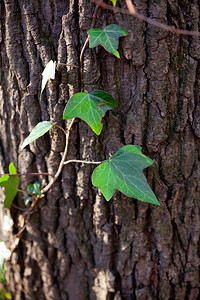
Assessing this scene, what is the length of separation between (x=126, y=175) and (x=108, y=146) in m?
0.20

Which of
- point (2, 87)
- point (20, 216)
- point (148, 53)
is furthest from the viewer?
point (20, 216)

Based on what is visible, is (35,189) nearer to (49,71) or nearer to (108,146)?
(108,146)

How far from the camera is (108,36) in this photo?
0.87m

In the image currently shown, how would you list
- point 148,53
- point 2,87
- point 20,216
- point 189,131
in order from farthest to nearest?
1. point 20,216
2. point 2,87
3. point 189,131
4. point 148,53

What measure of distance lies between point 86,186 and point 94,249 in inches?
13.0

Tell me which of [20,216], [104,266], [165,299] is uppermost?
[20,216]

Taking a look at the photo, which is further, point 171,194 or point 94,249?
point 94,249

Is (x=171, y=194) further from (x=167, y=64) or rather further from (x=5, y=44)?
(x=5, y=44)

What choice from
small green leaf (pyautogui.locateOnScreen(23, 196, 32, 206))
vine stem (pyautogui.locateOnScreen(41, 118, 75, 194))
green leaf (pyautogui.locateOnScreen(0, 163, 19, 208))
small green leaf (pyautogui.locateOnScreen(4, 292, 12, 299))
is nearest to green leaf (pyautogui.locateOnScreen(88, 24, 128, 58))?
vine stem (pyautogui.locateOnScreen(41, 118, 75, 194))

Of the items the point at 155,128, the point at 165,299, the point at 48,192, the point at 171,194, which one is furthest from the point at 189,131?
the point at 165,299

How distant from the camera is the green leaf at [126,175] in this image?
2.88ft

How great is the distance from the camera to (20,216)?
4.29ft

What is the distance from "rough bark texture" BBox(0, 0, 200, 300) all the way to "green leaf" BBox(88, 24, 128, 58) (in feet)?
0.17

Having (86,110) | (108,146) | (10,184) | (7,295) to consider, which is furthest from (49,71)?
(7,295)
